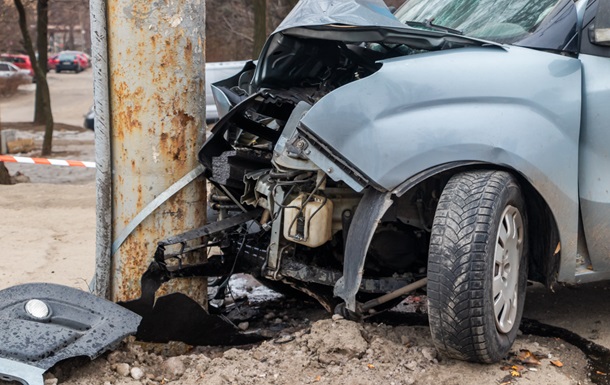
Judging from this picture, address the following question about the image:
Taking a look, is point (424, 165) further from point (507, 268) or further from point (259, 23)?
point (259, 23)

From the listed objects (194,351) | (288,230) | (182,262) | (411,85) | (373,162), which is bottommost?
(194,351)

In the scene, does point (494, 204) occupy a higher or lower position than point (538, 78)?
lower

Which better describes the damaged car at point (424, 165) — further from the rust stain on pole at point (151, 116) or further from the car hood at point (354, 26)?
the rust stain on pole at point (151, 116)

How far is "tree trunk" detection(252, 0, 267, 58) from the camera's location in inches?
606

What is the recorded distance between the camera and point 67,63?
61.1 metres

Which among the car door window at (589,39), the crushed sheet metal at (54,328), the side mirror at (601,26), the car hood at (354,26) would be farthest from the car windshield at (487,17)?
the crushed sheet metal at (54,328)

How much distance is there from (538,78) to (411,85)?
0.61m

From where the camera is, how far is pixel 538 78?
399 centimetres

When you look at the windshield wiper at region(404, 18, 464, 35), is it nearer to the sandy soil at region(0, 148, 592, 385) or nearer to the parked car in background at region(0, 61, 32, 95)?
the sandy soil at region(0, 148, 592, 385)

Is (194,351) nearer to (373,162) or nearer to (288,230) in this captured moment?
(288,230)

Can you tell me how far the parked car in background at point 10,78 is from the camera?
42.4 meters

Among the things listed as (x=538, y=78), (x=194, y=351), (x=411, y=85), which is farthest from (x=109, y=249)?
(x=538, y=78)

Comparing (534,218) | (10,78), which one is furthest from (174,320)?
(10,78)

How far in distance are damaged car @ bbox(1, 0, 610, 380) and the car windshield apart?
1 centimetres
